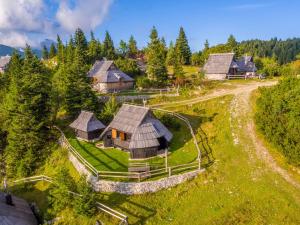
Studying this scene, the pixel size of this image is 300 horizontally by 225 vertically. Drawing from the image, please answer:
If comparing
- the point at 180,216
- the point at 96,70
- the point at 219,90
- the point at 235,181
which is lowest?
the point at 180,216

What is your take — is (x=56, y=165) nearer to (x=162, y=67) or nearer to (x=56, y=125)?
(x=56, y=125)

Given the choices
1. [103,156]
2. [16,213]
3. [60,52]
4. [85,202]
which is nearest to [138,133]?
[103,156]

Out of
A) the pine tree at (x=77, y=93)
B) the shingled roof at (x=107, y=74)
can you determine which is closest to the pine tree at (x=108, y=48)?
the shingled roof at (x=107, y=74)

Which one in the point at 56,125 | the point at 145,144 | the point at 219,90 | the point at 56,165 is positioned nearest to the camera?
the point at 145,144

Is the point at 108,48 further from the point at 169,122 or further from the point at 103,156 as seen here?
the point at 103,156

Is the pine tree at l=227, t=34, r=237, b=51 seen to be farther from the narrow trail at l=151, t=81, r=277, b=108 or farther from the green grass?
the green grass

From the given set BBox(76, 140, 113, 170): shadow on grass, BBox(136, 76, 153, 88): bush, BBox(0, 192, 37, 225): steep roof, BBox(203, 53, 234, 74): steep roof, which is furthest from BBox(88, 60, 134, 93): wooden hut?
BBox(0, 192, 37, 225): steep roof

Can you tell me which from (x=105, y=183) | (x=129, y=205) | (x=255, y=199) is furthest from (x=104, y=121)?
(x=255, y=199)

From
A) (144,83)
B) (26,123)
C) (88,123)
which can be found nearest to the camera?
(88,123)
